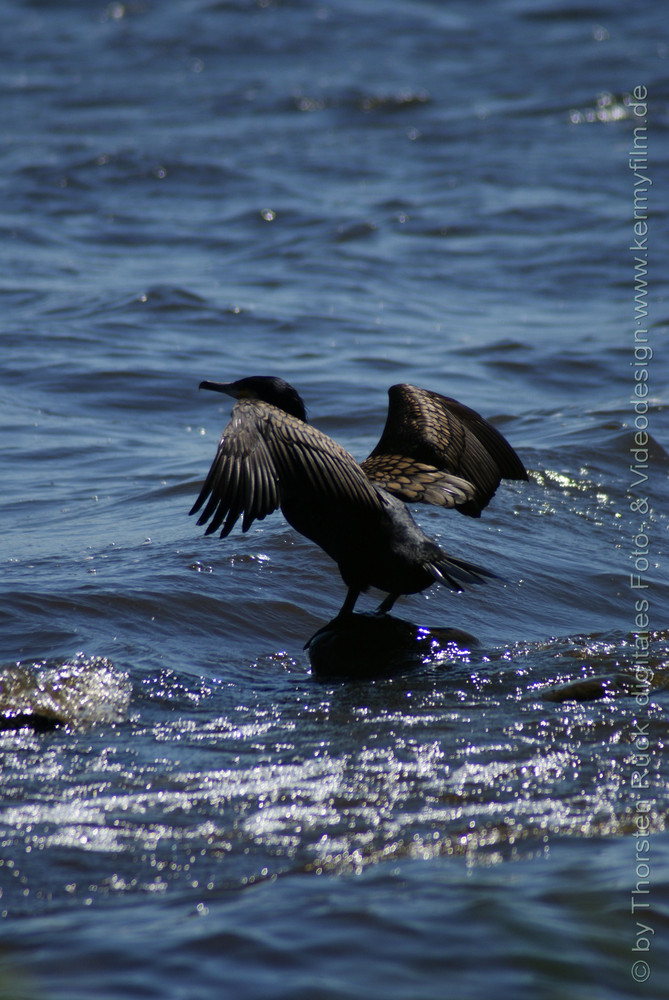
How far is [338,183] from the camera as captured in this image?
54.0 feet

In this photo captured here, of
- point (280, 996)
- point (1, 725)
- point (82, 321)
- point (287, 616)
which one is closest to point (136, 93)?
point (82, 321)

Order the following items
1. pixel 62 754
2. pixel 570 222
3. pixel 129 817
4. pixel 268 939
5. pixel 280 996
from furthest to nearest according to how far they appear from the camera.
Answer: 1. pixel 570 222
2. pixel 62 754
3. pixel 129 817
4. pixel 268 939
5. pixel 280 996

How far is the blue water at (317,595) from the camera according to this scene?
239 cm

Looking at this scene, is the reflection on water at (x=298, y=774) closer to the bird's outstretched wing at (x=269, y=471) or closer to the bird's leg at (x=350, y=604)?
the bird's leg at (x=350, y=604)

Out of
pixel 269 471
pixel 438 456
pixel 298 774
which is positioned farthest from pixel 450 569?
pixel 298 774

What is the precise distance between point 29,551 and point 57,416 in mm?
2845

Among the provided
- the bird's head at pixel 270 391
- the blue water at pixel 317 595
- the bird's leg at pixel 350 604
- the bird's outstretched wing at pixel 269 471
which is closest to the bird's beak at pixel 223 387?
the bird's head at pixel 270 391

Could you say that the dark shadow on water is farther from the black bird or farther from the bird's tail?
the bird's tail

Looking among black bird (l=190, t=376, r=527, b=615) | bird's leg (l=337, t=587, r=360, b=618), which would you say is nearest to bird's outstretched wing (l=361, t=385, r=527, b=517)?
black bird (l=190, t=376, r=527, b=615)

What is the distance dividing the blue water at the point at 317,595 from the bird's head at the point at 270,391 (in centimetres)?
98

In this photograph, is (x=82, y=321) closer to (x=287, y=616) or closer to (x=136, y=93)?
(x=287, y=616)
